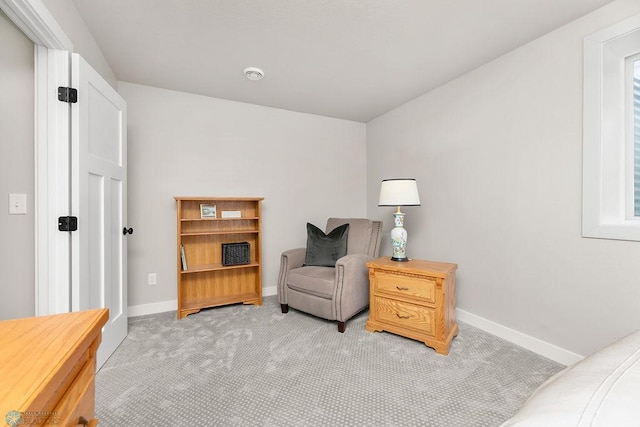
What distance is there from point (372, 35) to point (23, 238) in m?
2.39

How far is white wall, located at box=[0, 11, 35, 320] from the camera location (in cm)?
136

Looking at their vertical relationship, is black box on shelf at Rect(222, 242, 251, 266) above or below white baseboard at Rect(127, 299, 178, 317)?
above

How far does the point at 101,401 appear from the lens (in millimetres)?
1505

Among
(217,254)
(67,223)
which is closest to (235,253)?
(217,254)

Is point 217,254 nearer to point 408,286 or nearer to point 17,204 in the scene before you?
point 17,204

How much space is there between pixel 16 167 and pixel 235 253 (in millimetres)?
1755

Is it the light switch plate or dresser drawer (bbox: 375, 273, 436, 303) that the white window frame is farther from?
the light switch plate

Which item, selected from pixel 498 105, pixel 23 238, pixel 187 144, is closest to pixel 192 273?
pixel 187 144

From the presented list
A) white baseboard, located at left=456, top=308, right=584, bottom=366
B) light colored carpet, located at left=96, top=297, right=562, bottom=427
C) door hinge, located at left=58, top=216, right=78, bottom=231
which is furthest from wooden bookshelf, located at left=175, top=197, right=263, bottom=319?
white baseboard, located at left=456, top=308, right=584, bottom=366

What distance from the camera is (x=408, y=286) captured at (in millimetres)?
2164

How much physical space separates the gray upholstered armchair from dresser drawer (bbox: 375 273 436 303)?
0.80 ft

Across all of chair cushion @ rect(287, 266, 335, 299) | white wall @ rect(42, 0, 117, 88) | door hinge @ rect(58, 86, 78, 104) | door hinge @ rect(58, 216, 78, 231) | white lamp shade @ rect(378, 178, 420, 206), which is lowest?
chair cushion @ rect(287, 266, 335, 299)

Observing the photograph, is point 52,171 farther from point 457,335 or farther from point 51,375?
point 457,335

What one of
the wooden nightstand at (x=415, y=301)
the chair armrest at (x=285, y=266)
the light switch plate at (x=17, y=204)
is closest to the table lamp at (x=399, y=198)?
the wooden nightstand at (x=415, y=301)
